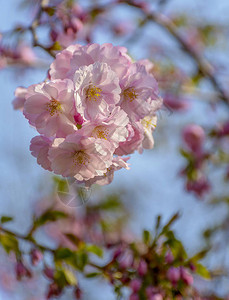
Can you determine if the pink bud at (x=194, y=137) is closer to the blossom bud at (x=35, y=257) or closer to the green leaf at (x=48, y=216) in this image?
the green leaf at (x=48, y=216)

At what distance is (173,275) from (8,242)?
0.76m

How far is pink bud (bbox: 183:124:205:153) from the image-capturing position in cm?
349

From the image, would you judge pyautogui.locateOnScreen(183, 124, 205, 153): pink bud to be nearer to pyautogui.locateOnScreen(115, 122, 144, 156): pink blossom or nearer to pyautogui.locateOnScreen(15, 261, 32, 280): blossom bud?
pyautogui.locateOnScreen(15, 261, 32, 280): blossom bud

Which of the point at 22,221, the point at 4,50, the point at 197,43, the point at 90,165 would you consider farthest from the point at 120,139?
the point at 197,43

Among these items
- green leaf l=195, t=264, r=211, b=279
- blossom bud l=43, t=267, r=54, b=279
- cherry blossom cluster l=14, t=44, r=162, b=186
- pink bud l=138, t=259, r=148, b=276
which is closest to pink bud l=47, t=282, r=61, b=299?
blossom bud l=43, t=267, r=54, b=279

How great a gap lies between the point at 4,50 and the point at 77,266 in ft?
5.64

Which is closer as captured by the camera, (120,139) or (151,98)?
(120,139)

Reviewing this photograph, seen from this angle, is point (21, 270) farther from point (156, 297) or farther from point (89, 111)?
point (89, 111)

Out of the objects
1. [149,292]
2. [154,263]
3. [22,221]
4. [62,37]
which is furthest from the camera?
[22,221]

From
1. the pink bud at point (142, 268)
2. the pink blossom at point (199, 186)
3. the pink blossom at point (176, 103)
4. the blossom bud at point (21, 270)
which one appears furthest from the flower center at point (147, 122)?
the pink blossom at point (176, 103)

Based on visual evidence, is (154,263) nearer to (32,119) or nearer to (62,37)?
(32,119)

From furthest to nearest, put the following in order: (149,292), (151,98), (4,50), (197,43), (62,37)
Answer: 1. (197,43)
2. (4,50)
3. (62,37)
4. (149,292)
5. (151,98)

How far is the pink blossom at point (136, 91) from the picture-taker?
4.22 feet

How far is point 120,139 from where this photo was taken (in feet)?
3.90
